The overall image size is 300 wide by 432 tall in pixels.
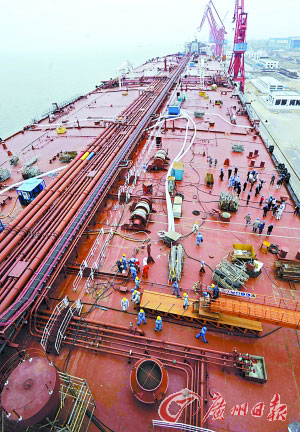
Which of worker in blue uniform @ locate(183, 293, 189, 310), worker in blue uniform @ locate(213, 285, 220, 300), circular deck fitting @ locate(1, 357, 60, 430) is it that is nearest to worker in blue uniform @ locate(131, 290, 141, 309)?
worker in blue uniform @ locate(183, 293, 189, 310)

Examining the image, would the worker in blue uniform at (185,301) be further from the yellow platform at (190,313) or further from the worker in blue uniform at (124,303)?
the worker in blue uniform at (124,303)

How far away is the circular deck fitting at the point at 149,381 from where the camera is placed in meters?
8.56

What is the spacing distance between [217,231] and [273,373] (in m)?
8.35

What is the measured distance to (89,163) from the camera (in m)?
22.5

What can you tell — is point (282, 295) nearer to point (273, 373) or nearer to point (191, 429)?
point (273, 373)

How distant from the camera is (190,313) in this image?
11188 millimetres

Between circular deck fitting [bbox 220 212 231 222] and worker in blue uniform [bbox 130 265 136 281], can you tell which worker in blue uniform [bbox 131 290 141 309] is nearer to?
worker in blue uniform [bbox 130 265 136 281]

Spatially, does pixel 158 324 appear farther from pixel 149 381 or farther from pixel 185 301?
pixel 149 381

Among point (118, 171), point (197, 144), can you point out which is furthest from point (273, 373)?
point (197, 144)

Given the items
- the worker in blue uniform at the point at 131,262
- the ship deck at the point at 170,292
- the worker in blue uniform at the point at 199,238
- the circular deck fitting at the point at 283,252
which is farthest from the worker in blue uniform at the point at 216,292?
the circular deck fitting at the point at 283,252

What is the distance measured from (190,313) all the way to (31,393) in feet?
21.7

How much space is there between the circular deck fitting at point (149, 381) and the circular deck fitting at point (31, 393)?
8.55ft

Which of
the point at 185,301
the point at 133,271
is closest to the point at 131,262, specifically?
the point at 133,271

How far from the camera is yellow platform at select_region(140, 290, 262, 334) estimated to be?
10.8 meters
